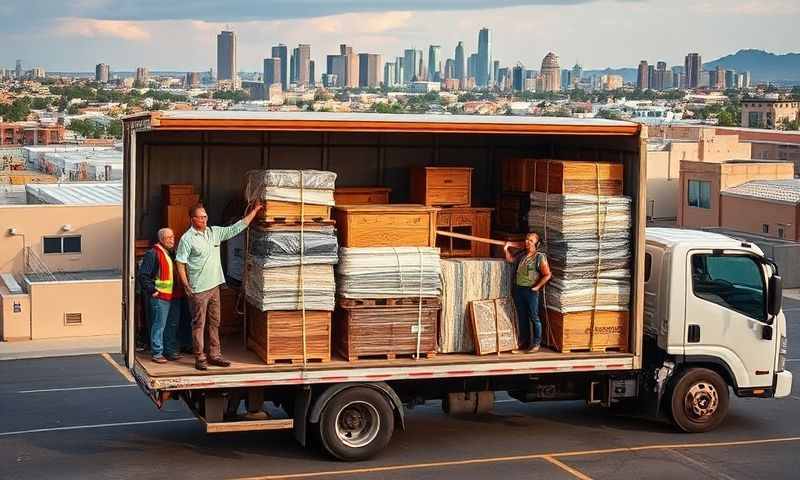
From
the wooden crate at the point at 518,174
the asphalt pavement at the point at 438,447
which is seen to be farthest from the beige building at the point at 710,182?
the wooden crate at the point at 518,174

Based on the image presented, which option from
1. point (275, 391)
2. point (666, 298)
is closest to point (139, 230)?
point (275, 391)

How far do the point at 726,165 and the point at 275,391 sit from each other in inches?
1575

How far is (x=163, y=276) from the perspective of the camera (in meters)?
13.9

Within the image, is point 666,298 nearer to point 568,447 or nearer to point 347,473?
point 568,447

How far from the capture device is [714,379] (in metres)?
15.5

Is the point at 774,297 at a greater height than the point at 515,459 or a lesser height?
greater

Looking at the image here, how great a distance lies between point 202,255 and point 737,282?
21.7 ft

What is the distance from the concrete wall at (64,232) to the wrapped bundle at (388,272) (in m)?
21.9

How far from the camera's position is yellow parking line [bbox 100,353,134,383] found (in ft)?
71.7

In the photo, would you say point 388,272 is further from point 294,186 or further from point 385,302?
point 294,186

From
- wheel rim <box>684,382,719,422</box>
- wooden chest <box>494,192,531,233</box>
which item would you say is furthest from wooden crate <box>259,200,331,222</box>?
wheel rim <box>684,382,719,422</box>

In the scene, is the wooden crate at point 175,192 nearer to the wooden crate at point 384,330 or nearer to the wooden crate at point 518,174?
the wooden crate at point 384,330

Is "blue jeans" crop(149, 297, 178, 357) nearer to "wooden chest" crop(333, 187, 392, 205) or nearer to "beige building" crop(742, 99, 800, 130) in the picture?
"wooden chest" crop(333, 187, 392, 205)

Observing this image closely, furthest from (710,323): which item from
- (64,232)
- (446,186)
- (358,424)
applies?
(64,232)
